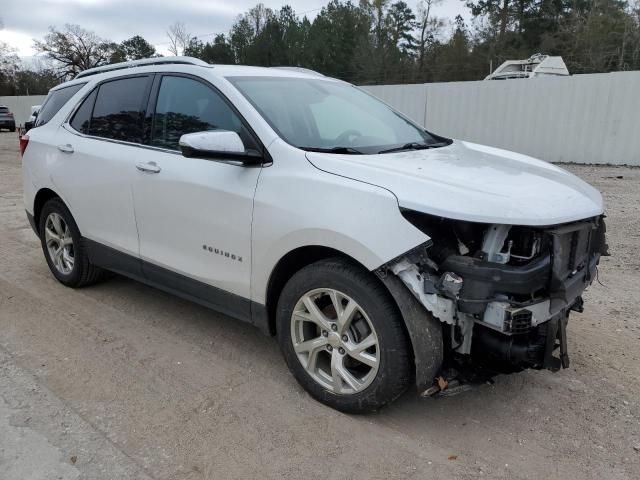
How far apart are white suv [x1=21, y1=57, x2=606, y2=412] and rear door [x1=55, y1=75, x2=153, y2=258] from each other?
17 mm

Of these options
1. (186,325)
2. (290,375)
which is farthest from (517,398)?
(186,325)

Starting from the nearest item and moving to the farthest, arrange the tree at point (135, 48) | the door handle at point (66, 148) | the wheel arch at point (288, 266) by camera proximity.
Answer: the wheel arch at point (288, 266) < the door handle at point (66, 148) < the tree at point (135, 48)

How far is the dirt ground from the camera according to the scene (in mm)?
2582

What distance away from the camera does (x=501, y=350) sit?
8.39 ft

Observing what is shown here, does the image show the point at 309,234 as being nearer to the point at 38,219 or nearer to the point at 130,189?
the point at 130,189

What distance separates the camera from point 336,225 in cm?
268

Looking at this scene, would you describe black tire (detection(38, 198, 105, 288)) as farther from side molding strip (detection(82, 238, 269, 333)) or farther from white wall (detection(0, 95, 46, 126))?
white wall (detection(0, 95, 46, 126))

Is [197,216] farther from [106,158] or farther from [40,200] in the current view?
[40,200]

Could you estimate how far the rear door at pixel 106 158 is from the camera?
3.95m

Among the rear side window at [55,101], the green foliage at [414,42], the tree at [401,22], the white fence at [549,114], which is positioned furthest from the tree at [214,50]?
the rear side window at [55,101]

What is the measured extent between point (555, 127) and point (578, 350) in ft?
38.2

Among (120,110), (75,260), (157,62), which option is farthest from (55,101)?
(157,62)

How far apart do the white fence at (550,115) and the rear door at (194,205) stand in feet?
40.6

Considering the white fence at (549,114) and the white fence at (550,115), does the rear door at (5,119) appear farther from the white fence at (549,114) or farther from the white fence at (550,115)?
the white fence at (550,115)
